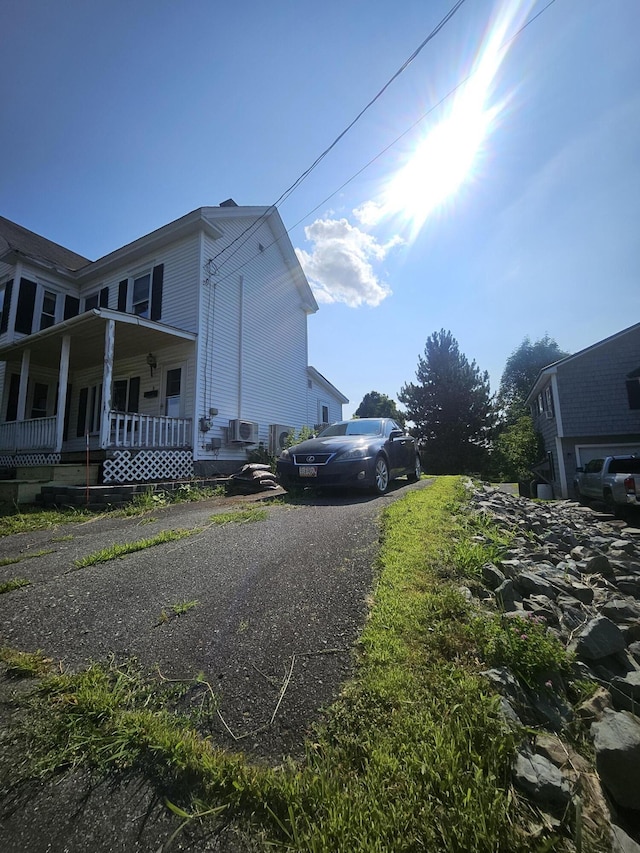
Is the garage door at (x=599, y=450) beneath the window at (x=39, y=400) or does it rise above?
beneath

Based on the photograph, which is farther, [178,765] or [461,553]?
[461,553]

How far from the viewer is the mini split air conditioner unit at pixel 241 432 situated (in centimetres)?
1116

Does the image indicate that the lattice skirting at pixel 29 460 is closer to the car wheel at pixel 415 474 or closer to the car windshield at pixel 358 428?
the car windshield at pixel 358 428

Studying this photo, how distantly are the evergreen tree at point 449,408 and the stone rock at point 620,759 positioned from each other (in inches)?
1038

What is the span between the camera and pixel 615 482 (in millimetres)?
9430

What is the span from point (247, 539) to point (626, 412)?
1876 centimetres

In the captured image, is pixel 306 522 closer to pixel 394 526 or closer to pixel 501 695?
pixel 394 526

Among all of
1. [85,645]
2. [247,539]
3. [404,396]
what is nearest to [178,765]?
[85,645]

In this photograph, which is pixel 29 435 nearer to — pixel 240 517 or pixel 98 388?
pixel 98 388

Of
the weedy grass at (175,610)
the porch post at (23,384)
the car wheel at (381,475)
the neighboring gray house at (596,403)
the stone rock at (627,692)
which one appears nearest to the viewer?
the stone rock at (627,692)

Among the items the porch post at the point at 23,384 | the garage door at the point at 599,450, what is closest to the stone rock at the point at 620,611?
the porch post at the point at 23,384

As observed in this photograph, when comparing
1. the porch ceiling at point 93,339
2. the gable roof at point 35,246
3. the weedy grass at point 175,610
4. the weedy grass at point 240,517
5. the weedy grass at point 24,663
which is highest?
the gable roof at point 35,246

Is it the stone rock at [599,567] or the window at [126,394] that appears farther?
the window at [126,394]

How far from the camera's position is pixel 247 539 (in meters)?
3.78
